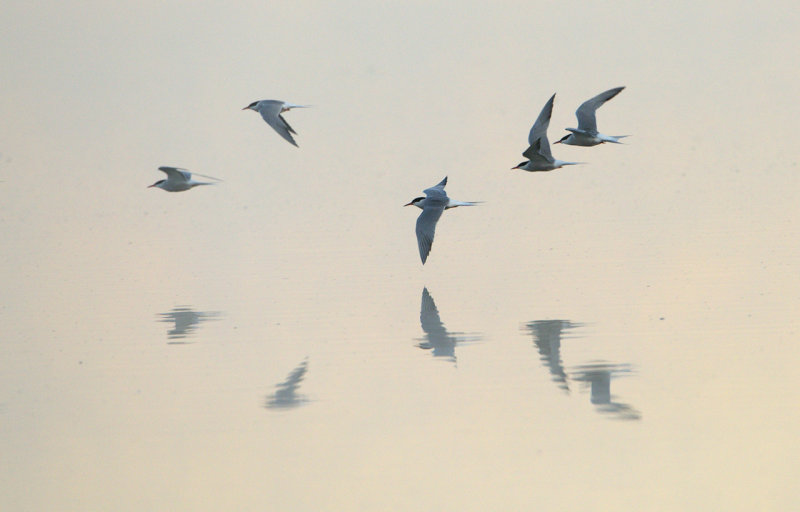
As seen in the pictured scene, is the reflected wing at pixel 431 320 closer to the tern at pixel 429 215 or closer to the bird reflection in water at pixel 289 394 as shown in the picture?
the tern at pixel 429 215

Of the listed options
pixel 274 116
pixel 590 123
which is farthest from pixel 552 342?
pixel 274 116

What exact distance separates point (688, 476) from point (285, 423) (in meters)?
2.63

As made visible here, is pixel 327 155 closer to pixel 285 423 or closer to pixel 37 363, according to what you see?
pixel 37 363

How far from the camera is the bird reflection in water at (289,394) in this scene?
947 centimetres

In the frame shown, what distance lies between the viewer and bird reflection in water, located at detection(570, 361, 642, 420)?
8844 millimetres

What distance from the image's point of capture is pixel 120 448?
8.81 m

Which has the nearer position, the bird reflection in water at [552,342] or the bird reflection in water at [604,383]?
the bird reflection in water at [604,383]

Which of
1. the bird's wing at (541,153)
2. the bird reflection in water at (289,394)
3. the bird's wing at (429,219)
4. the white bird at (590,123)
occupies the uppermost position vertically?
the white bird at (590,123)

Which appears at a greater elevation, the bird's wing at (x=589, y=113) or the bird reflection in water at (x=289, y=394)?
the bird's wing at (x=589, y=113)

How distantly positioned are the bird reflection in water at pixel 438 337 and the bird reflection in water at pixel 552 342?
19.2 inches

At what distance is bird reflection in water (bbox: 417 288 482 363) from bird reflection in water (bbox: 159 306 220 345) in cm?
193

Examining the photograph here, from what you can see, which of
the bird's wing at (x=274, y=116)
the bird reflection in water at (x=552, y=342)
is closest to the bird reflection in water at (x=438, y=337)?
the bird reflection in water at (x=552, y=342)

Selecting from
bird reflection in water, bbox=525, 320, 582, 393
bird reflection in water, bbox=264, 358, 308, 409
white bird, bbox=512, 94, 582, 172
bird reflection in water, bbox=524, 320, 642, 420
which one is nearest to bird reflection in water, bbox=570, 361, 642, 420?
bird reflection in water, bbox=524, 320, 642, 420

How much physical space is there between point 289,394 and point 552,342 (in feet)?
7.00
